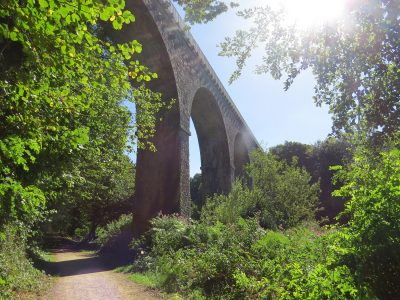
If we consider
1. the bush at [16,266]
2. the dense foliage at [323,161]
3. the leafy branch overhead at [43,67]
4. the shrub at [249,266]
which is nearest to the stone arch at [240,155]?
the dense foliage at [323,161]

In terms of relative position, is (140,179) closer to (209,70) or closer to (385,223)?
(209,70)

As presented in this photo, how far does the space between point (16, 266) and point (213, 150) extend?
52.3 feet

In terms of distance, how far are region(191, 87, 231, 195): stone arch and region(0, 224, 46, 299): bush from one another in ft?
44.6

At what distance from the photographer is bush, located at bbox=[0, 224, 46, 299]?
690 centimetres

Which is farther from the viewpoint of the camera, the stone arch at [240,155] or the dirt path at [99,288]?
the stone arch at [240,155]

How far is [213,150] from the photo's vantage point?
2291 centimetres

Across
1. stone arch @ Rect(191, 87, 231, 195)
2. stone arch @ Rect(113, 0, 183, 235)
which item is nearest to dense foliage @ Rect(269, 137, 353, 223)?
stone arch @ Rect(191, 87, 231, 195)

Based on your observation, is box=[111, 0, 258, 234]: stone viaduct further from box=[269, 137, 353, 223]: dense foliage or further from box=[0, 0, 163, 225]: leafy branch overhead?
box=[269, 137, 353, 223]: dense foliage

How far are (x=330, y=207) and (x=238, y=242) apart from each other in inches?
1161

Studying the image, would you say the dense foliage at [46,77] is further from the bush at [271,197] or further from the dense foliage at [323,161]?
the dense foliage at [323,161]

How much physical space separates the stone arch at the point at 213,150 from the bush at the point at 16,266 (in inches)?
536

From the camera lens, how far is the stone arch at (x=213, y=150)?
71.2 ft

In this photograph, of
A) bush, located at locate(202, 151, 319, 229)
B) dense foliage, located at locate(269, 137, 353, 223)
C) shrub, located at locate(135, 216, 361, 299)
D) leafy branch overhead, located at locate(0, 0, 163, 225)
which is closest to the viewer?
leafy branch overhead, located at locate(0, 0, 163, 225)

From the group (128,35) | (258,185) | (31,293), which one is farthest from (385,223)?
(258,185)
